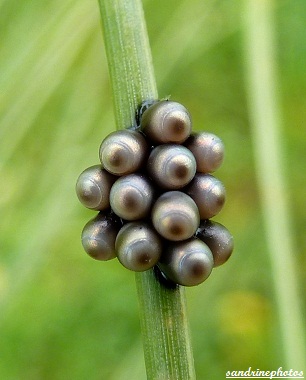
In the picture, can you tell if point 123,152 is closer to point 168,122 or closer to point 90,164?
point 168,122

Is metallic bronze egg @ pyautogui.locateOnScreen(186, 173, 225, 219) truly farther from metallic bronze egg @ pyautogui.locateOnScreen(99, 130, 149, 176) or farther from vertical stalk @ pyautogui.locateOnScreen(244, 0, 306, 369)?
vertical stalk @ pyautogui.locateOnScreen(244, 0, 306, 369)

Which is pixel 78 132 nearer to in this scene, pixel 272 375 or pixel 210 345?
pixel 210 345

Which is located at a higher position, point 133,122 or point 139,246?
point 133,122

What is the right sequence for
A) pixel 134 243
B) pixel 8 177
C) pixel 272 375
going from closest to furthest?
pixel 134 243 < pixel 272 375 < pixel 8 177

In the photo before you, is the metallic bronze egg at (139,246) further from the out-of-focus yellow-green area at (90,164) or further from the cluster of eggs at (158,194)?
the out-of-focus yellow-green area at (90,164)

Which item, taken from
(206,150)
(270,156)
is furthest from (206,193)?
(270,156)

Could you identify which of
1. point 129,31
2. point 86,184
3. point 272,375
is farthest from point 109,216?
point 272,375
